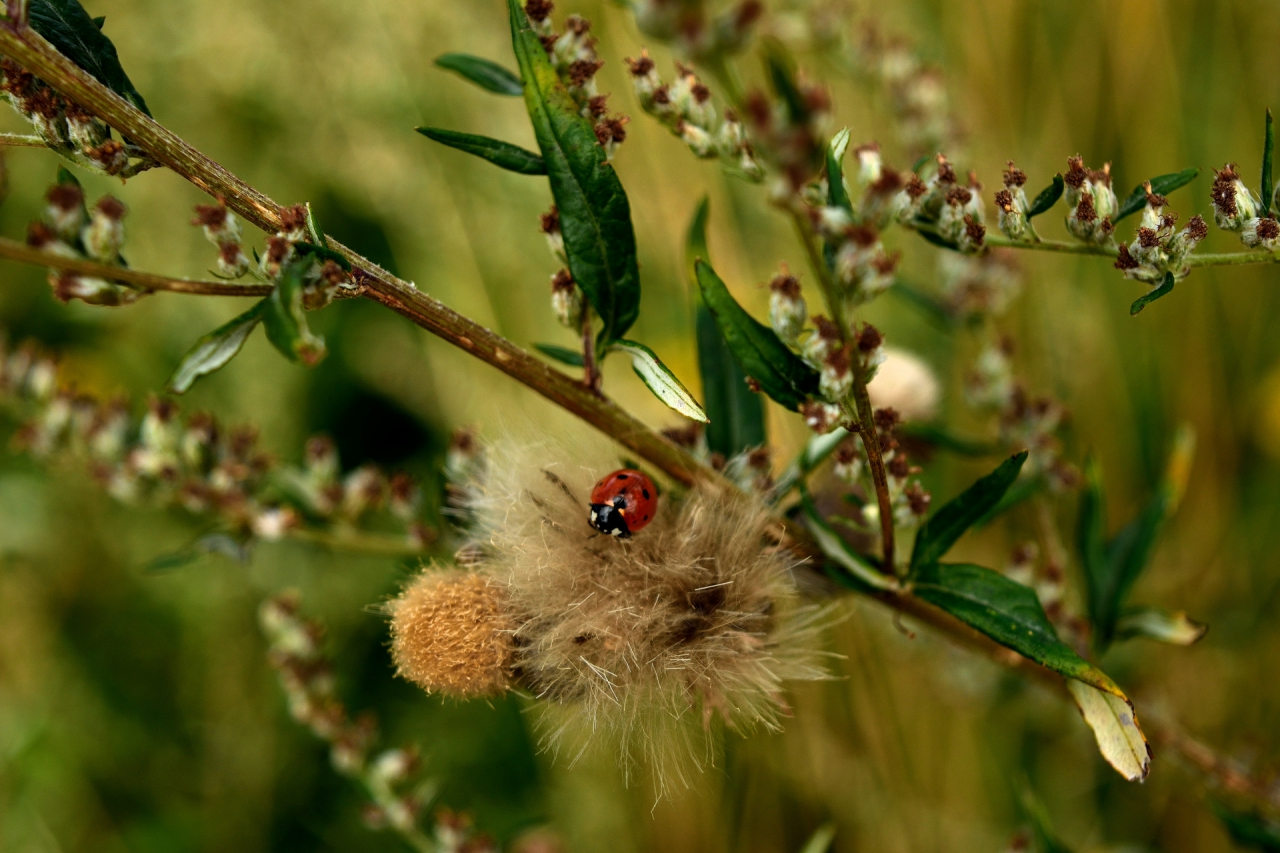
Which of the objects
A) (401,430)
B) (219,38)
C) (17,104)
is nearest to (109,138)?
(17,104)

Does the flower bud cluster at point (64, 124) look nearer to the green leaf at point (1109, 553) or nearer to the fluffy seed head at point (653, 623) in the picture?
the fluffy seed head at point (653, 623)

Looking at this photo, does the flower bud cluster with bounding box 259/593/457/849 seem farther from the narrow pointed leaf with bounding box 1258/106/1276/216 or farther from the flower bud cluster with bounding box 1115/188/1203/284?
the narrow pointed leaf with bounding box 1258/106/1276/216

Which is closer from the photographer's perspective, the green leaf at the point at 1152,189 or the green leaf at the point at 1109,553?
the green leaf at the point at 1152,189

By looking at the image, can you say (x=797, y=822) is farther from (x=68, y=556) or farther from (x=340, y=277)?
(x=68, y=556)

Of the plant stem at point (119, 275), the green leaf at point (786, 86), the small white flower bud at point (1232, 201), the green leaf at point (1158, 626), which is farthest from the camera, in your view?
the green leaf at point (1158, 626)

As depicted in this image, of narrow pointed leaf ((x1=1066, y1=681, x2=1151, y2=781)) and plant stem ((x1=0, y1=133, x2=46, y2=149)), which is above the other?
plant stem ((x1=0, y1=133, x2=46, y2=149))

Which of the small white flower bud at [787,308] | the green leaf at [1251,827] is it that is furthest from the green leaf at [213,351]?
the green leaf at [1251,827]

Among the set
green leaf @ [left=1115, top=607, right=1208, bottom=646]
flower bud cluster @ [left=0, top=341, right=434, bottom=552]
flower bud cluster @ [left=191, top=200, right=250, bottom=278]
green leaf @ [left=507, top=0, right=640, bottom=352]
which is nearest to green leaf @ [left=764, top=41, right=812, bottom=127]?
green leaf @ [left=507, top=0, right=640, bottom=352]
